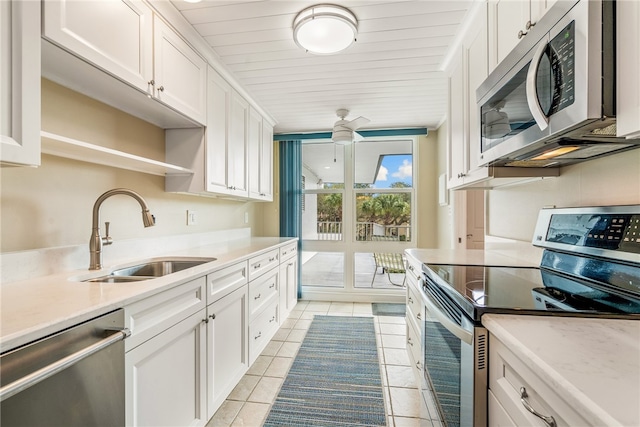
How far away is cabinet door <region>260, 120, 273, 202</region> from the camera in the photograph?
10.8 ft

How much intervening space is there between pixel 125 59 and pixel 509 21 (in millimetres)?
1841

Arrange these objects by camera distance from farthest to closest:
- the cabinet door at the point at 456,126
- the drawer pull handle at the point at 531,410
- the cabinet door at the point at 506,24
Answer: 1. the cabinet door at the point at 456,126
2. the cabinet door at the point at 506,24
3. the drawer pull handle at the point at 531,410

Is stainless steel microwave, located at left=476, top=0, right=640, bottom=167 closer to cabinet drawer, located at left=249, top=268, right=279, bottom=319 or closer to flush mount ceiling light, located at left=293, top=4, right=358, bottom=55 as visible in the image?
flush mount ceiling light, located at left=293, top=4, right=358, bottom=55

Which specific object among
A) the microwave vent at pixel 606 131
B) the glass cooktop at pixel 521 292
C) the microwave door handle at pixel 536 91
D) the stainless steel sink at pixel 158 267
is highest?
the microwave door handle at pixel 536 91

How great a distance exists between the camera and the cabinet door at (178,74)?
5.29ft

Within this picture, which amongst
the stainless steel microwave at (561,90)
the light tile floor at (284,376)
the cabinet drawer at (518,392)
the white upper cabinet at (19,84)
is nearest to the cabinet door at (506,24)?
the stainless steel microwave at (561,90)

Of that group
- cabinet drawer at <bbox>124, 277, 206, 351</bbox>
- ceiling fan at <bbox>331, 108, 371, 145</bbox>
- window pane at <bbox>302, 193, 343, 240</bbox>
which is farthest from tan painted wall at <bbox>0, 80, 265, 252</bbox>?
window pane at <bbox>302, 193, 343, 240</bbox>

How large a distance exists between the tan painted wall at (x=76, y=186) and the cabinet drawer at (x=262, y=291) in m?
0.80

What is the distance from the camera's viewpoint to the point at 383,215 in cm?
412

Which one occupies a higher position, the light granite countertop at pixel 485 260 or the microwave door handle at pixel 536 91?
the microwave door handle at pixel 536 91

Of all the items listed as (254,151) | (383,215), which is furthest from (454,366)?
(383,215)

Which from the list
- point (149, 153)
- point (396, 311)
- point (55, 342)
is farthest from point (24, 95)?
point (396, 311)

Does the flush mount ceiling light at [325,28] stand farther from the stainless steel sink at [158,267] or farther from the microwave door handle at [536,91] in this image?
the stainless steel sink at [158,267]

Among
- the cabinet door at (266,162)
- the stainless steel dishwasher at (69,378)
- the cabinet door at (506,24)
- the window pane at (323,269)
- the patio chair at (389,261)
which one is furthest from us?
the window pane at (323,269)
